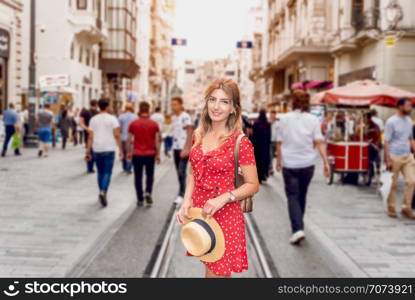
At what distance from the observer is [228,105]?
12.2 feet

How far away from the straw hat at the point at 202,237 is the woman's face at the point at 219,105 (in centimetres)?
57

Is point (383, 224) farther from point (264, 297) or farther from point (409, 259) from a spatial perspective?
point (264, 297)

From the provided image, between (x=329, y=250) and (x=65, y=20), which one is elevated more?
(x=65, y=20)

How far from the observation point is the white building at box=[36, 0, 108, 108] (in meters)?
34.0

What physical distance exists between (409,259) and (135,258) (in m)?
3.02

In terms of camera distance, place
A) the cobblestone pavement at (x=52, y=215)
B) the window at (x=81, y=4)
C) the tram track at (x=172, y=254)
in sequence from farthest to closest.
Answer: the window at (x=81, y=4) → the cobblestone pavement at (x=52, y=215) → the tram track at (x=172, y=254)

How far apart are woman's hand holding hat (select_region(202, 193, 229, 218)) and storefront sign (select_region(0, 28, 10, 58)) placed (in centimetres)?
2201

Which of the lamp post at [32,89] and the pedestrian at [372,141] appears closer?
the pedestrian at [372,141]

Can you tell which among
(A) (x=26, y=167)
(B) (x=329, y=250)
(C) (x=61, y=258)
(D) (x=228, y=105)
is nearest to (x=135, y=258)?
(C) (x=61, y=258)

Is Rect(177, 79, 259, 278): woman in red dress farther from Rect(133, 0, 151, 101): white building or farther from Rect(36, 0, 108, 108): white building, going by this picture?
Rect(133, 0, 151, 101): white building

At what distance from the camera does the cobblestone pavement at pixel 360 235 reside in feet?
21.1

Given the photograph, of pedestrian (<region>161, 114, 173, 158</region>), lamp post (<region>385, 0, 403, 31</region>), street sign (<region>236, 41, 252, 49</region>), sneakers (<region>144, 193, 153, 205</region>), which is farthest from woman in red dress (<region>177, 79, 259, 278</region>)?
street sign (<region>236, 41, 252, 49</region>)

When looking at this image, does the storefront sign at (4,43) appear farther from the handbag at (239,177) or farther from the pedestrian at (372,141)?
the handbag at (239,177)

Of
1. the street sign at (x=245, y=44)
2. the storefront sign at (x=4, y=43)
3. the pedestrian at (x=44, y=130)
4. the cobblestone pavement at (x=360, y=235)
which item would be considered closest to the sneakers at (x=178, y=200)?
the cobblestone pavement at (x=360, y=235)
